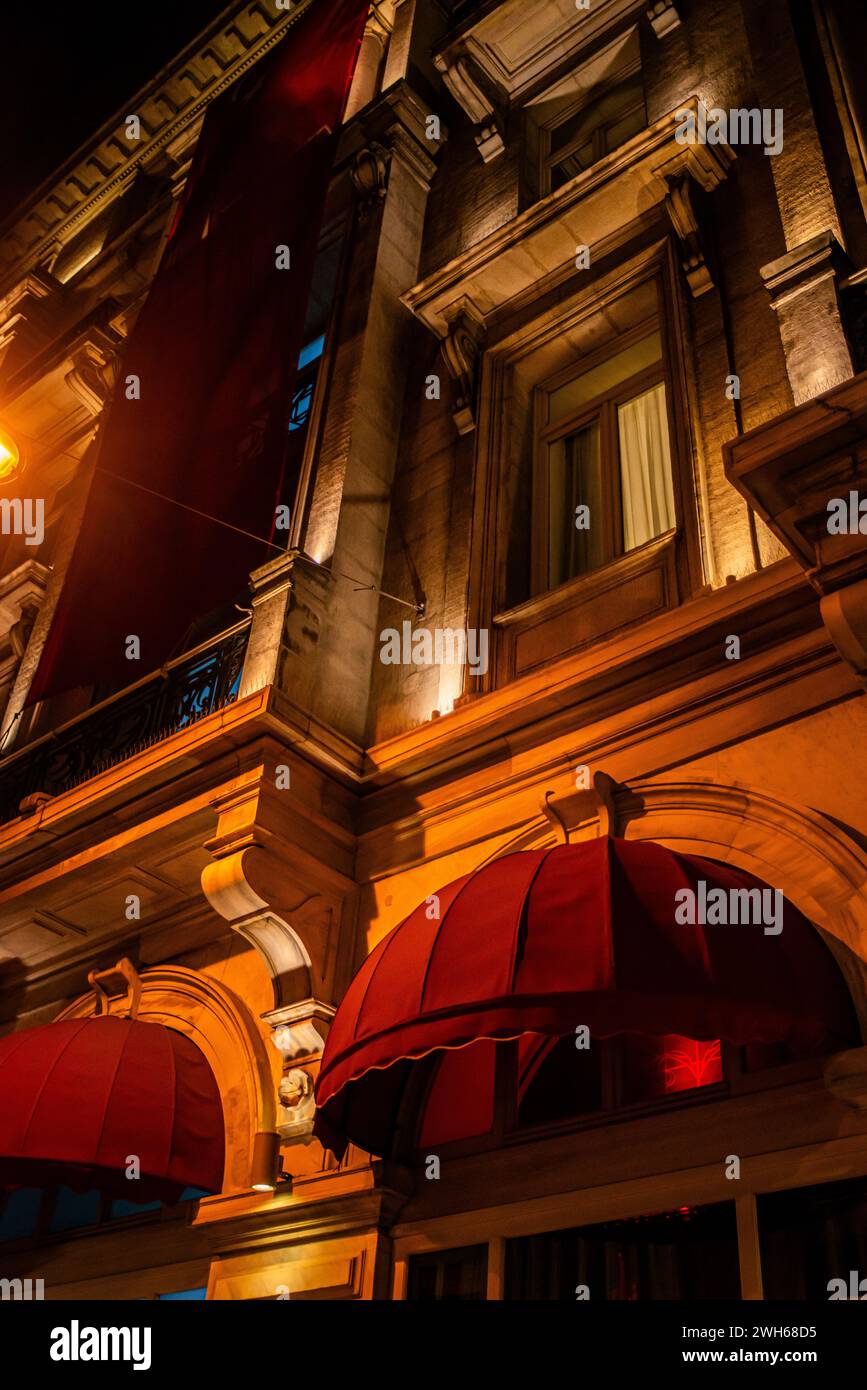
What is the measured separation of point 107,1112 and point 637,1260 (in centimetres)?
341

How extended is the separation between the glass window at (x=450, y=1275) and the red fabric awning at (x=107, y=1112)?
176 centimetres

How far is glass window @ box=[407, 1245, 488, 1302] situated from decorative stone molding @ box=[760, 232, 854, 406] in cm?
510

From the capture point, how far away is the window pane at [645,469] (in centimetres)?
857

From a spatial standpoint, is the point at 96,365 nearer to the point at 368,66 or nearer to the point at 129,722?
the point at 368,66

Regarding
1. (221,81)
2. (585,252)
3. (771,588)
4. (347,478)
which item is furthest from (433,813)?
(221,81)

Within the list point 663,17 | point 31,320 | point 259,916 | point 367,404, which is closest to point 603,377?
point 367,404

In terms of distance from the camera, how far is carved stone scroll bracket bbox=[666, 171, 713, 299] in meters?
8.90

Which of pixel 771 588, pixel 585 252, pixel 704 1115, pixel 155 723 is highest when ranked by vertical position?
pixel 585 252

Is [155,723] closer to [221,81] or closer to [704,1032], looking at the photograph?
[704,1032]

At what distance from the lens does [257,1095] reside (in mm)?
7582

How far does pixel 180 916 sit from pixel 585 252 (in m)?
6.66

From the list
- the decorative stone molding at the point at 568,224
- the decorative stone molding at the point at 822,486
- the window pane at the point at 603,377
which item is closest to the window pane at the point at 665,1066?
the decorative stone molding at the point at 822,486

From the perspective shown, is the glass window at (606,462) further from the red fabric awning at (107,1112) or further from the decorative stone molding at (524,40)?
the decorative stone molding at (524,40)

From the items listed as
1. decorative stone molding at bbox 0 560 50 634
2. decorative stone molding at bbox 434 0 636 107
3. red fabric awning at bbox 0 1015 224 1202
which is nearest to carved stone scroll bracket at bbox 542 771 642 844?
red fabric awning at bbox 0 1015 224 1202
